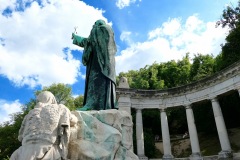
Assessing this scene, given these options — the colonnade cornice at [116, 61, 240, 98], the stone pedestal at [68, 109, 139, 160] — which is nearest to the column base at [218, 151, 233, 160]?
the colonnade cornice at [116, 61, 240, 98]

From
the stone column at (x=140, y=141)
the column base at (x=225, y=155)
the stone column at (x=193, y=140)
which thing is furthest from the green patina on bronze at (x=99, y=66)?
the stone column at (x=193, y=140)

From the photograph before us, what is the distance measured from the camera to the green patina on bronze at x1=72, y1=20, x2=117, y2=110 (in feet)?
37.4

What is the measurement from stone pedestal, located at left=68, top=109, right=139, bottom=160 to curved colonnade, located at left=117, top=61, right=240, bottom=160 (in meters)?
27.6

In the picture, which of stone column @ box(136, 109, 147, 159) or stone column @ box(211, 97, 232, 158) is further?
stone column @ box(136, 109, 147, 159)

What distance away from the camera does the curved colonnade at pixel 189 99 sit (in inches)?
1352

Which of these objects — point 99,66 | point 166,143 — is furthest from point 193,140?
point 99,66

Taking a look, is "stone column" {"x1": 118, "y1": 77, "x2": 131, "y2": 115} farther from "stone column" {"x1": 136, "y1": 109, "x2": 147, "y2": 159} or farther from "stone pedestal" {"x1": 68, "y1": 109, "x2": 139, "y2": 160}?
"stone pedestal" {"x1": 68, "y1": 109, "x2": 139, "y2": 160}

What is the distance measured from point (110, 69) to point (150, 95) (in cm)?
2991

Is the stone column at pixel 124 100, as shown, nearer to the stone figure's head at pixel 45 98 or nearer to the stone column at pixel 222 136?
the stone column at pixel 222 136

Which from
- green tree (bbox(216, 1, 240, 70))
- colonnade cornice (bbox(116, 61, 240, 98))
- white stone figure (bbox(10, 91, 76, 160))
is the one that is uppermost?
green tree (bbox(216, 1, 240, 70))

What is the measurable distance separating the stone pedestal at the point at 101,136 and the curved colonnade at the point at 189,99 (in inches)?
1088

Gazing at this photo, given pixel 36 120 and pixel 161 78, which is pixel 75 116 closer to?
pixel 36 120

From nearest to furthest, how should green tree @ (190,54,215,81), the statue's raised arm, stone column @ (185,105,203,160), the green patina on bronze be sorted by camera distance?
the green patina on bronze → the statue's raised arm → stone column @ (185,105,203,160) → green tree @ (190,54,215,81)

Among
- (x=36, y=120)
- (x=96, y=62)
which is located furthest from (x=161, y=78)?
(x=36, y=120)
